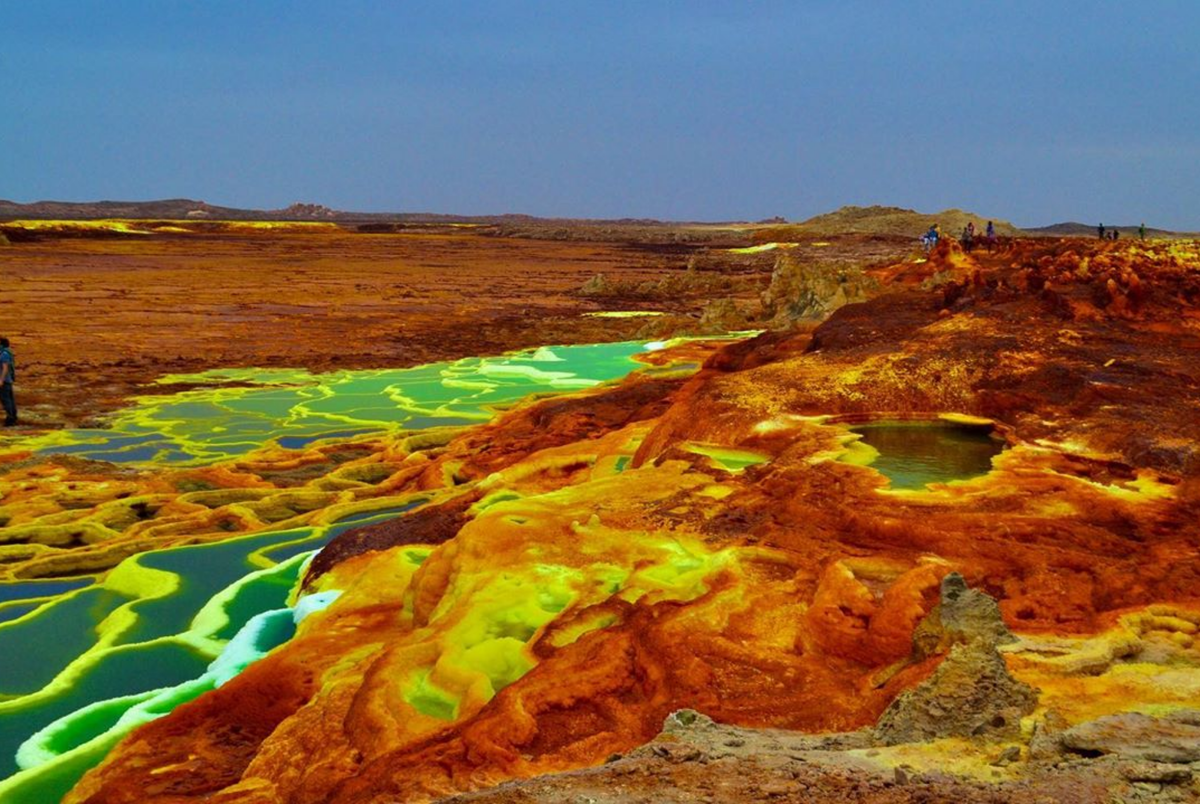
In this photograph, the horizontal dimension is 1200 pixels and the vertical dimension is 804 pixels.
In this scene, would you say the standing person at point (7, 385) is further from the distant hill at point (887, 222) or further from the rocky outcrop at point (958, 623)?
the distant hill at point (887, 222)

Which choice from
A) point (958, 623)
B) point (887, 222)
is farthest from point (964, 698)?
point (887, 222)

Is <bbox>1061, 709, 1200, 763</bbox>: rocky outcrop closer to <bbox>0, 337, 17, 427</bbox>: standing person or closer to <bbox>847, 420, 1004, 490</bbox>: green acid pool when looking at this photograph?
<bbox>847, 420, 1004, 490</bbox>: green acid pool

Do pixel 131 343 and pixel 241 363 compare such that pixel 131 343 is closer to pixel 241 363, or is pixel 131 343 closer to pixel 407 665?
pixel 241 363

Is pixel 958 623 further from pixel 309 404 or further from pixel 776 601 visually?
pixel 309 404

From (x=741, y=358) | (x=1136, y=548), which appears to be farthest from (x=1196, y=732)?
(x=741, y=358)

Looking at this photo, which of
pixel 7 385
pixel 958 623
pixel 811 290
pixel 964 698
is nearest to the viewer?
pixel 964 698

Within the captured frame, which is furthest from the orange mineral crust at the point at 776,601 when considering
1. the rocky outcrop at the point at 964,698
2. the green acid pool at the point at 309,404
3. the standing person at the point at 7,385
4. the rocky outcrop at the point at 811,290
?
the rocky outcrop at the point at 811,290
